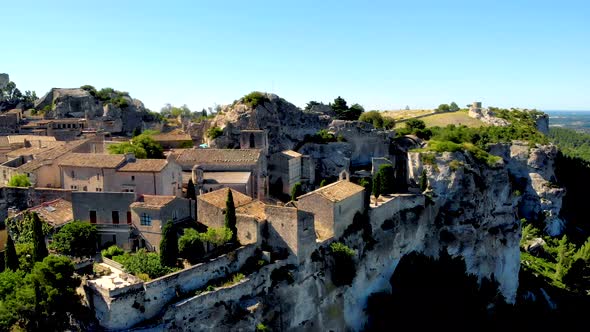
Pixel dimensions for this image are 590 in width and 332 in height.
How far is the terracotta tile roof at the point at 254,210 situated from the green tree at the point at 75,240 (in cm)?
849

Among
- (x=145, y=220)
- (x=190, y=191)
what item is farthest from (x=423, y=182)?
(x=145, y=220)

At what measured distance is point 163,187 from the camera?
34.1 meters

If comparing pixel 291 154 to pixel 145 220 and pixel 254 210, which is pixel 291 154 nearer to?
pixel 254 210

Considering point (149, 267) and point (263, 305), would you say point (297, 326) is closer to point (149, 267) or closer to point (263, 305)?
point (263, 305)

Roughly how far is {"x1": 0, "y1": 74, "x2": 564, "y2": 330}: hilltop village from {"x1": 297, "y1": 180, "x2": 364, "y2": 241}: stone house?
0.31 ft

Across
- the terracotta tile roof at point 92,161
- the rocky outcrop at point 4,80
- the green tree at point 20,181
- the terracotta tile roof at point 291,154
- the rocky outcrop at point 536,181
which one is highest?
the rocky outcrop at point 4,80

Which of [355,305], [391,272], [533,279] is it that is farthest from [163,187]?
[533,279]

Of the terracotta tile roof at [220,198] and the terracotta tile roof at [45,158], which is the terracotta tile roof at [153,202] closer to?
the terracotta tile roof at [220,198]

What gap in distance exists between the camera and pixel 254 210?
32.2m

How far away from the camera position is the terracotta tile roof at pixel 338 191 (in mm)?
33653

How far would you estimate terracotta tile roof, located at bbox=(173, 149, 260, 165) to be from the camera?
39.8m

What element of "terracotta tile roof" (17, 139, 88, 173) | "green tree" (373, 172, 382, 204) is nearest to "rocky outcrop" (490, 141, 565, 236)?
"green tree" (373, 172, 382, 204)

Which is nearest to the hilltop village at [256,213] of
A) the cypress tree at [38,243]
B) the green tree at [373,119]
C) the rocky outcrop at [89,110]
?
the cypress tree at [38,243]

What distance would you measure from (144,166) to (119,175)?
5.65 feet
